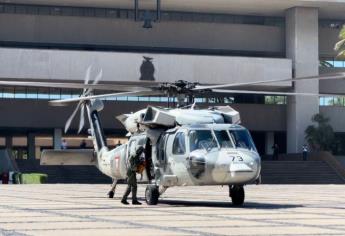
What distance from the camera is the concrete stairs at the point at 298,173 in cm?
4766

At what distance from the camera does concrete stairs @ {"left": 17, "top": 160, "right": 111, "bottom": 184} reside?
4562cm

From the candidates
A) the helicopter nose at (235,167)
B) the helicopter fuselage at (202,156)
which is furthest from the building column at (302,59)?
the helicopter nose at (235,167)

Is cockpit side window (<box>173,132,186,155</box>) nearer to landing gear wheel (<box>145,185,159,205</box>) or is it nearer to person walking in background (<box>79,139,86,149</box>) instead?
landing gear wheel (<box>145,185,159,205</box>)

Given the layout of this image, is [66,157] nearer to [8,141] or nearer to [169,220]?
[169,220]

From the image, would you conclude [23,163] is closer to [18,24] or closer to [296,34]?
[18,24]

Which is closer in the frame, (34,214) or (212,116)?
(34,214)

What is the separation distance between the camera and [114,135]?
58.7m

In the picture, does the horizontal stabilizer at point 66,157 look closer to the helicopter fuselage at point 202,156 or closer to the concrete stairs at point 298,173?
the helicopter fuselage at point 202,156

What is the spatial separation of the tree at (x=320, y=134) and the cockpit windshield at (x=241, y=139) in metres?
36.2

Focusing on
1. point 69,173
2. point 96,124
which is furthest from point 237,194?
point 69,173

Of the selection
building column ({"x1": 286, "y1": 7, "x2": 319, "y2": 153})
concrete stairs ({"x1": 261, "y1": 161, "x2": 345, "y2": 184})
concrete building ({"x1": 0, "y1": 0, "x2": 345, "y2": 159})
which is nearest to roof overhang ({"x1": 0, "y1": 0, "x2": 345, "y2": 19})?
concrete building ({"x1": 0, "y1": 0, "x2": 345, "y2": 159})

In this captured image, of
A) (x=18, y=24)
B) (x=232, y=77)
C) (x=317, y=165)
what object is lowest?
(x=317, y=165)

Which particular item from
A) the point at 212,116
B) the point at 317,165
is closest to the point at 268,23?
the point at 317,165

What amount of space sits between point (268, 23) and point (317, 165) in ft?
39.8
